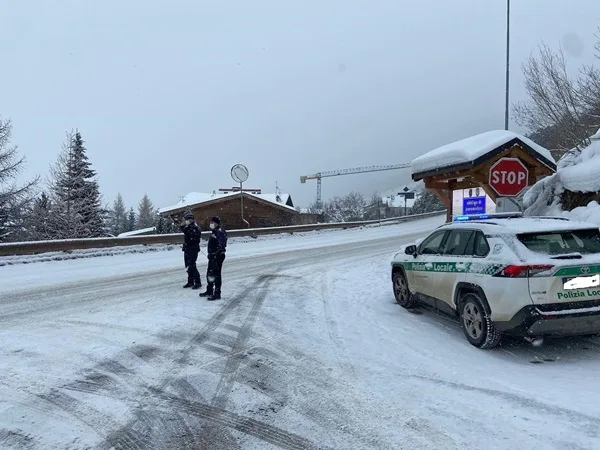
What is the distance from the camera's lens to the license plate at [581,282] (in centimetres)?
513

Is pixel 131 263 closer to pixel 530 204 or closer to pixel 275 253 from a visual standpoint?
pixel 275 253

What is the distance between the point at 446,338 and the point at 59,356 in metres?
5.11

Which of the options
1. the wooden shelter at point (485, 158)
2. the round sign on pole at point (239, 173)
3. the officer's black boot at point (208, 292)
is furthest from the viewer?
the round sign on pole at point (239, 173)

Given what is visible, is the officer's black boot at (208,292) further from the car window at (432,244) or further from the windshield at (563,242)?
the windshield at (563,242)

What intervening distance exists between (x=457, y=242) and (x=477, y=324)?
1.35 m

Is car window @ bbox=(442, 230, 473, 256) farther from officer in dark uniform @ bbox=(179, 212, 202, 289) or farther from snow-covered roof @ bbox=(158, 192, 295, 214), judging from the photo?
snow-covered roof @ bbox=(158, 192, 295, 214)

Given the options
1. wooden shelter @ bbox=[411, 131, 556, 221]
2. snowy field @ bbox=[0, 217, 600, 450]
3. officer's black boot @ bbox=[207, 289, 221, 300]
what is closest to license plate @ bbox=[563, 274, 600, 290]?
snowy field @ bbox=[0, 217, 600, 450]

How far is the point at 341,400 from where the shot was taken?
427cm

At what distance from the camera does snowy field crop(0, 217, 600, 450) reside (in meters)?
3.59

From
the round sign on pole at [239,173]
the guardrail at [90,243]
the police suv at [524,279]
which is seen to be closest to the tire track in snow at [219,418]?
the police suv at [524,279]

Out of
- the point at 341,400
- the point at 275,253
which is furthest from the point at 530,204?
the point at 341,400

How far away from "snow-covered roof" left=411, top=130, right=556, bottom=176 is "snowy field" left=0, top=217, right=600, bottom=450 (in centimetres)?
423

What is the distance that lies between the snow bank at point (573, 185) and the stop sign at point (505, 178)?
6.66 feet

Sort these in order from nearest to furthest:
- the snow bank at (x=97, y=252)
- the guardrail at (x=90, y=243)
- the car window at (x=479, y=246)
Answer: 1. the car window at (x=479, y=246)
2. the snow bank at (x=97, y=252)
3. the guardrail at (x=90, y=243)
